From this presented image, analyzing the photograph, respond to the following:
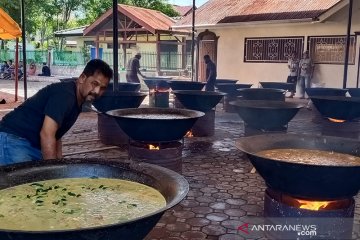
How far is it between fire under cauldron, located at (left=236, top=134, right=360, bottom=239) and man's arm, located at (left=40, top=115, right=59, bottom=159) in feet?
5.28

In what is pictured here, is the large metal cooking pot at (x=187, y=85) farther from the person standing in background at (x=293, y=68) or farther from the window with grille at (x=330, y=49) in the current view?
the window with grille at (x=330, y=49)

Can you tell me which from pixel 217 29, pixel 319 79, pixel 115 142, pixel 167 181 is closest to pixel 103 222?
pixel 167 181

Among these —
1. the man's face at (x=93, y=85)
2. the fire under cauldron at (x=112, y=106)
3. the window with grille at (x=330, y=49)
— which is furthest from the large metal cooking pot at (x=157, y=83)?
the man's face at (x=93, y=85)

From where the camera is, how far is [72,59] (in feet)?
88.5

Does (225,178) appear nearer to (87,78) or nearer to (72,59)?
(87,78)

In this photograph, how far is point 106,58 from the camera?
989 inches

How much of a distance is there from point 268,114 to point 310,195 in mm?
3232

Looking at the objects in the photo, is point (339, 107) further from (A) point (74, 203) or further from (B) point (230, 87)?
(A) point (74, 203)

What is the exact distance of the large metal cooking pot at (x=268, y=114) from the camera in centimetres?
630

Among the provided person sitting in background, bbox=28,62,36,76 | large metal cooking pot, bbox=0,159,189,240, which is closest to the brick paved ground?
large metal cooking pot, bbox=0,159,189,240

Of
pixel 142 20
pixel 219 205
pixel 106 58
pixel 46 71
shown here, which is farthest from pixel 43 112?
pixel 46 71

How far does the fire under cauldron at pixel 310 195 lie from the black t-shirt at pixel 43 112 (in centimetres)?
154

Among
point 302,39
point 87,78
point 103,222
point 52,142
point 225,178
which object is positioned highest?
point 302,39

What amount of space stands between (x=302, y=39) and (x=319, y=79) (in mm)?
1574
